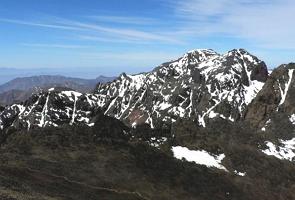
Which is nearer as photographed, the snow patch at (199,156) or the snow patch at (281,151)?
the snow patch at (199,156)

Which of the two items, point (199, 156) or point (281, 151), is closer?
point (199, 156)

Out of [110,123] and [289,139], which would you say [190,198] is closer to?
[110,123]

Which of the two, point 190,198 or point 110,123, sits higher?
point 110,123

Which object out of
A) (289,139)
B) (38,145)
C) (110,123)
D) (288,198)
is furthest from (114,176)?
(289,139)

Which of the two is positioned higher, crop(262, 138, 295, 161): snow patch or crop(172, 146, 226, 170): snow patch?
crop(172, 146, 226, 170): snow patch

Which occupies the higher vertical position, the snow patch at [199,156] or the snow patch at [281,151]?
the snow patch at [199,156]

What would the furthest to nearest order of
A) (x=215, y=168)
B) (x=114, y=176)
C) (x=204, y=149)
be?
(x=204, y=149), (x=215, y=168), (x=114, y=176)

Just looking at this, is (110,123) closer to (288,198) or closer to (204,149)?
(204,149)

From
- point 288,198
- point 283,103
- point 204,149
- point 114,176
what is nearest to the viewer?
point 114,176

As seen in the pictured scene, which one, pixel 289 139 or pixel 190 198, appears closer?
pixel 190 198

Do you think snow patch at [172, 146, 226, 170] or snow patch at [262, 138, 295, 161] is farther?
snow patch at [262, 138, 295, 161]

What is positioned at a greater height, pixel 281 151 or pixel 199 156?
pixel 199 156

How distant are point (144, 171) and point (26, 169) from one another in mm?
19209

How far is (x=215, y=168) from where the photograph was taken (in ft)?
258
